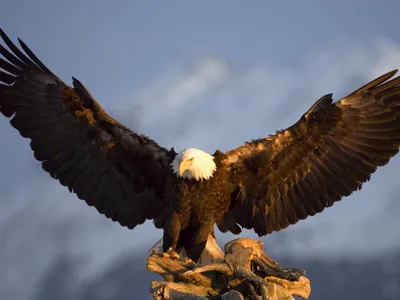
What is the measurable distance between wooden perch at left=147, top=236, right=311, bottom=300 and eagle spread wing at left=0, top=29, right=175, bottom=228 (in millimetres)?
1294

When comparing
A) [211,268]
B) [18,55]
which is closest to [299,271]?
[211,268]

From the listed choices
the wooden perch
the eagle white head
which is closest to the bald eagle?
the eagle white head

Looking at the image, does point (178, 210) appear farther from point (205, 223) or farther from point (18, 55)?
point (18, 55)

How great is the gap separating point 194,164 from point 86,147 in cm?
156

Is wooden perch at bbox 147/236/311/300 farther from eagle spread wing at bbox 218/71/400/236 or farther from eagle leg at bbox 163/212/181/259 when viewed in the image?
eagle spread wing at bbox 218/71/400/236

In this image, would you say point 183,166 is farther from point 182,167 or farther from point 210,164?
point 210,164

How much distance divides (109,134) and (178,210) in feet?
4.00

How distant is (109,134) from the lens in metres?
12.2

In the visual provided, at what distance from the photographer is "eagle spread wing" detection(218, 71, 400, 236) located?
11984 mm

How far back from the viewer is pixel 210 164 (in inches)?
457

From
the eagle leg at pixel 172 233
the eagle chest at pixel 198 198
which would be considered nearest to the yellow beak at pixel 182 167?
the eagle chest at pixel 198 198

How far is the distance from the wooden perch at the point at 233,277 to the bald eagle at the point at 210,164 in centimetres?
55

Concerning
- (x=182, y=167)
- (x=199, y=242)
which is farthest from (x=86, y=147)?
(x=199, y=242)

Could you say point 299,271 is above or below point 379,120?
below
